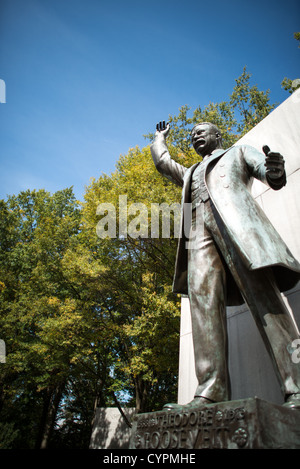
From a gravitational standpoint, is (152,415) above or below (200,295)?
below

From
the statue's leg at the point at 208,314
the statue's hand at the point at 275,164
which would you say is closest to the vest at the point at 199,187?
the statue's leg at the point at 208,314

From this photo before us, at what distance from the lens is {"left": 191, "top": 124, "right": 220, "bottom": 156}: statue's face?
3748mm

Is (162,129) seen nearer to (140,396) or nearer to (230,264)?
(230,264)

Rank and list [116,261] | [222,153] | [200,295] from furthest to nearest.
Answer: [116,261], [222,153], [200,295]

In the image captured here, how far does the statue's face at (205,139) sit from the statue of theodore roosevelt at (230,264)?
335mm

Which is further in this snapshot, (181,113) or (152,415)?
(181,113)

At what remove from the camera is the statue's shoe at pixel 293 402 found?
6.22ft

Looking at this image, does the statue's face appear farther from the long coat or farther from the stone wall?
the stone wall

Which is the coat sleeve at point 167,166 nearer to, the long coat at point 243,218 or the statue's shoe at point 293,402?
the long coat at point 243,218

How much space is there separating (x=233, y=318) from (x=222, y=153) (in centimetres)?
192

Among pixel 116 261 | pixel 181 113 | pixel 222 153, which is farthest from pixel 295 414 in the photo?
pixel 181 113

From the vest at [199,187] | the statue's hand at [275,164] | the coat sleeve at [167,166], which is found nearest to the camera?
the statue's hand at [275,164]
